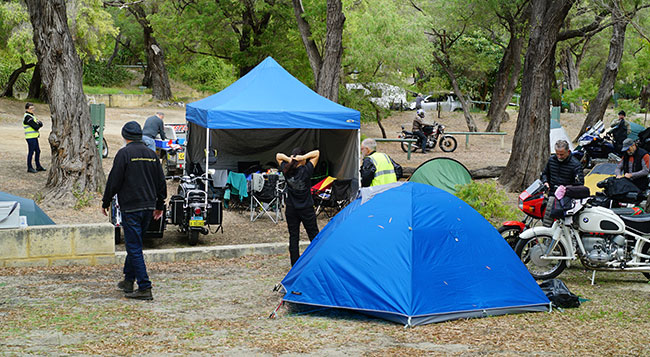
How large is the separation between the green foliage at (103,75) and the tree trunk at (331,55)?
2951 cm

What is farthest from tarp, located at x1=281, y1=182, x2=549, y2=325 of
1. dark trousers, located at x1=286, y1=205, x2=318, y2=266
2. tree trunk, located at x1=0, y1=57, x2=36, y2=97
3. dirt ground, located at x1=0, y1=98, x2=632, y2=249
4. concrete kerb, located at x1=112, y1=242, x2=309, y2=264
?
tree trunk, located at x1=0, y1=57, x2=36, y2=97

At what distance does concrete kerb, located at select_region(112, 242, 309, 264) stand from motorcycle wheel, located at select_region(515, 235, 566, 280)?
313 centimetres

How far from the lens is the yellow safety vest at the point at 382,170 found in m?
10.1

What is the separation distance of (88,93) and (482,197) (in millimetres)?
30554

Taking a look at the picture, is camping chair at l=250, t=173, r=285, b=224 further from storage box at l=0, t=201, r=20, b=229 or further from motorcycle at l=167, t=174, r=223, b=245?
storage box at l=0, t=201, r=20, b=229

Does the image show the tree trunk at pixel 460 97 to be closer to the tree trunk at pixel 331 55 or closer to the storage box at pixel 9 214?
the tree trunk at pixel 331 55

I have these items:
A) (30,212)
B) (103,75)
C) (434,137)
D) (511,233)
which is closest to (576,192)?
(511,233)

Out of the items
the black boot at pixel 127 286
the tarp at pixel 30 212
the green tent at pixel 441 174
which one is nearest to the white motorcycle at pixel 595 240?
the black boot at pixel 127 286

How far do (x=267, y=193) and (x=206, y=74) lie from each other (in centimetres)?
3861

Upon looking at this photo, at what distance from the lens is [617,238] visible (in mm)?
8273

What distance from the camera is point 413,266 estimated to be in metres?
6.61

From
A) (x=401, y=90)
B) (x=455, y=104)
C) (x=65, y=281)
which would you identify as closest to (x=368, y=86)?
(x=401, y=90)

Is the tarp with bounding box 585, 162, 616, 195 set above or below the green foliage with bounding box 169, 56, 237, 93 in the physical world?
below

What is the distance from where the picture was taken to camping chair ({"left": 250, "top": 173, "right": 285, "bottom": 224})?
508 inches
